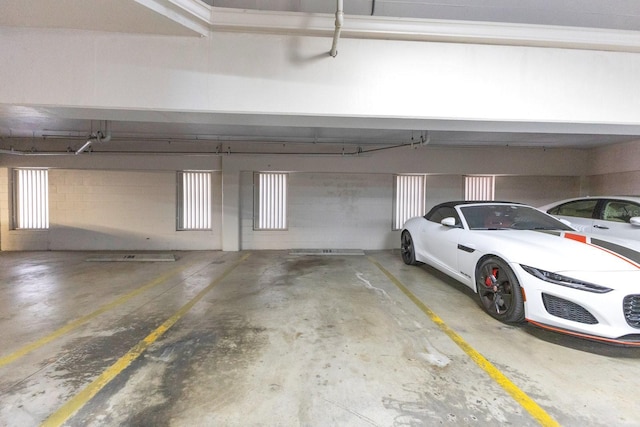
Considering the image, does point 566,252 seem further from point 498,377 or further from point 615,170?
point 615,170

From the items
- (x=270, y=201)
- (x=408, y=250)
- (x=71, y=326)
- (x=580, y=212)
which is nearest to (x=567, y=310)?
(x=408, y=250)

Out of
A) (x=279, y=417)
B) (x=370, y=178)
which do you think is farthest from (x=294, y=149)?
(x=279, y=417)

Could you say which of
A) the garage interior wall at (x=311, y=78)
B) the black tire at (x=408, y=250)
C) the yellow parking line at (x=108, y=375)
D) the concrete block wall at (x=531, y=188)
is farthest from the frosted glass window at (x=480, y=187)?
the yellow parking line at (x=108, y=375)

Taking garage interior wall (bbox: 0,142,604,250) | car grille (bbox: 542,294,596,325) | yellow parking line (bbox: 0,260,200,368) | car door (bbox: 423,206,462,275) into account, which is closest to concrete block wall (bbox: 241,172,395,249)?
garage interior wall (bbox: 0,142,604,250)

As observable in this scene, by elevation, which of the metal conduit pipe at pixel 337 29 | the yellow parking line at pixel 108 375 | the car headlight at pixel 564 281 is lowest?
the yellow parking line at pixel 108 375

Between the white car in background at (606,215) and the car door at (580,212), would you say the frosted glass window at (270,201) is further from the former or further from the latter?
the car door at (580,212)

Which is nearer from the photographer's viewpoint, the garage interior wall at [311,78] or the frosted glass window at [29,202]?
the garage interior wall at [311,78]

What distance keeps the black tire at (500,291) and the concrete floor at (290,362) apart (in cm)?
13

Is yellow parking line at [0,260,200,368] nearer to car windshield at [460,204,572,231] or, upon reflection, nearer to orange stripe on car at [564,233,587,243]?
car windshield at [460,204,572,231]

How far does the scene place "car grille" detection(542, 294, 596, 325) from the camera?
223 centimetres

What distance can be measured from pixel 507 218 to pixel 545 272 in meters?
1.50

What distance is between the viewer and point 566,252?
2.51 metres

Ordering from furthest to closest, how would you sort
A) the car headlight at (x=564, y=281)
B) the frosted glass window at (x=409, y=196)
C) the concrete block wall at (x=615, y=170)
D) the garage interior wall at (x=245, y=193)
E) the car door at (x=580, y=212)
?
the frosted glass window at (x=409, y=196) < the garage interior wall at (x=245, y=193) < the concrete block wall at (x=615, y=170) < the car door at (x=580, y=212) < the car headlight at (x=564, y=281)

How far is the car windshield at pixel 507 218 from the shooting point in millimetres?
3586
